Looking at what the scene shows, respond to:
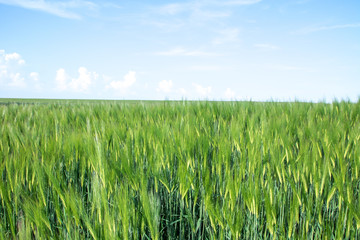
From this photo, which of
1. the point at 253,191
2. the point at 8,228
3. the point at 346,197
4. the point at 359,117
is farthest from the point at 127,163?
the point at 359,117

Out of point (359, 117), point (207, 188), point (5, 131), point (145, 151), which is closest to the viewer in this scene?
point (207, 188)

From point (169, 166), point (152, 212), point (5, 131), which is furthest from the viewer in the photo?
point (5, 131)

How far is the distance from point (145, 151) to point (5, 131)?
95cm

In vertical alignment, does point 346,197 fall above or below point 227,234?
above

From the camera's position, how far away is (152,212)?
639mm

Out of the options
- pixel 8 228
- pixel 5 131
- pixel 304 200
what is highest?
pixel 5 131

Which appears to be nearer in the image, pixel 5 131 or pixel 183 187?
pixel 183 187

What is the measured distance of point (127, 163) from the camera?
82 centimetres

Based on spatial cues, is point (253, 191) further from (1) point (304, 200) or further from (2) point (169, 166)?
(2) point (169, 166)

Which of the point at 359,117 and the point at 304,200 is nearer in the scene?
the point at 304,200

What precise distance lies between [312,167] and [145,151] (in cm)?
61

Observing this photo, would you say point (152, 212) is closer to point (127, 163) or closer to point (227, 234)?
point (127, 163)

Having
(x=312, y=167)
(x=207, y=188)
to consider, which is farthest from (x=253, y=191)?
(x=312, y=167)

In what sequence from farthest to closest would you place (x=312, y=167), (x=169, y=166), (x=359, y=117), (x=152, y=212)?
(x=359, y=117), (x=169, y=166), (x=312, y=167), (x=152, y=212)
